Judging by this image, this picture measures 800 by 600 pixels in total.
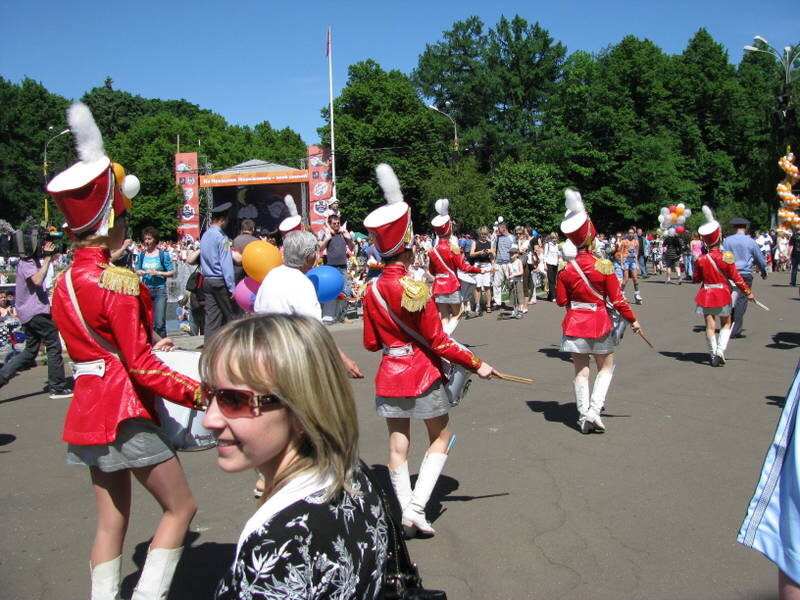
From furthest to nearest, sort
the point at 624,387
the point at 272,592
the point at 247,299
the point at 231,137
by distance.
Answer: the point at 231,137 < the point at 624,387 < the point at 247,299 < the point at 272,592

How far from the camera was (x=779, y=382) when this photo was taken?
8695mm

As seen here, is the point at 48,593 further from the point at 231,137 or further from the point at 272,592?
the point at 231,137

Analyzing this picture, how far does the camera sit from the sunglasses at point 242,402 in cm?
167

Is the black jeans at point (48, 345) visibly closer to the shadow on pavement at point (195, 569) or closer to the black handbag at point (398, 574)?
the shadow on pavement at point (195, 569)

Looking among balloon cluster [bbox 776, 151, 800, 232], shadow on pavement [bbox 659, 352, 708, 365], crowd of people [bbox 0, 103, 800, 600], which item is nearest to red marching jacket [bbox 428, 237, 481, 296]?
shadow on pavement [bbox 659, 352, 708, 365]

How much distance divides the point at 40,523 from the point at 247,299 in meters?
2.18

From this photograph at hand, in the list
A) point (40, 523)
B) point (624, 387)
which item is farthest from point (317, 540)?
point (624, 387)

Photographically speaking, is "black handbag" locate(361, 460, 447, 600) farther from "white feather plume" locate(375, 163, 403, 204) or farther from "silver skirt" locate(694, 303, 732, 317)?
"silver skirt" locate(694, 303, 732, 317)

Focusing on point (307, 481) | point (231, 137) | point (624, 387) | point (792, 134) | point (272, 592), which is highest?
point (231, 137)

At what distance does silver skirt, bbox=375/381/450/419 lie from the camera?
170 inches

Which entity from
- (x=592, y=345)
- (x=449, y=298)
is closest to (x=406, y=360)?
(x=592, y=345)

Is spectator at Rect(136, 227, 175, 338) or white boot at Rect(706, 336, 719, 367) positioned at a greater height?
spectator at Rect(136, 227, 175, 338)

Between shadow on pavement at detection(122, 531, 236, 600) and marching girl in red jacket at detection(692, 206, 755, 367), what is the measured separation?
26.0 feet

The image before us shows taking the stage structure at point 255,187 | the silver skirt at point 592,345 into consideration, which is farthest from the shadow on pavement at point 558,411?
the stage structure at point 255,187
